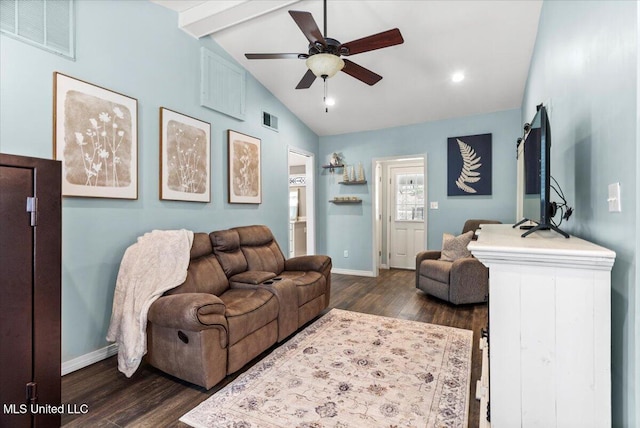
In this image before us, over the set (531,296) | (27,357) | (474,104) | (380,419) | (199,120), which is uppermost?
(474,104)

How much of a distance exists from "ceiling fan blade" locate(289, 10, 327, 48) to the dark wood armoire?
1.62 m

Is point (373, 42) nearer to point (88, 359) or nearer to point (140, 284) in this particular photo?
point (140, 284)

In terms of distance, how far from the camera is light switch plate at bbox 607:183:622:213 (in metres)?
1.10

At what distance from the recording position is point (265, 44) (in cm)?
345

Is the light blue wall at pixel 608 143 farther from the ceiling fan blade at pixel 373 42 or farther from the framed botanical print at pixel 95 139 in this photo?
the framed botanical print at pixel 95 139

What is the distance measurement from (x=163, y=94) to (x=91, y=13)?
0.75 meters

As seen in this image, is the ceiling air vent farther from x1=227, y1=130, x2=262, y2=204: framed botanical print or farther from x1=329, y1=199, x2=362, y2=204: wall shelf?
Answer: x1=329, y1=199, x2=362, y2=204: wall shelf

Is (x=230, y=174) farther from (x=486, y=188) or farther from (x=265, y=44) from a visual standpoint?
(x=486, y=188)

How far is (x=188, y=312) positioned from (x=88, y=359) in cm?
119

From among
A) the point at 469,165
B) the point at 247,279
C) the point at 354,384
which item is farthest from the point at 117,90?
the point at 469,165

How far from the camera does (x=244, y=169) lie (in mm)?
3920

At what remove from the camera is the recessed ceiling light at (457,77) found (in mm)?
3729

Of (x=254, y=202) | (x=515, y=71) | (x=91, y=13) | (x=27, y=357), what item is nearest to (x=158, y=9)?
(x=91, y=13)

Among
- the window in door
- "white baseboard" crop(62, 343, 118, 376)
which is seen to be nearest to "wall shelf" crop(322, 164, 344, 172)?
the window in door
